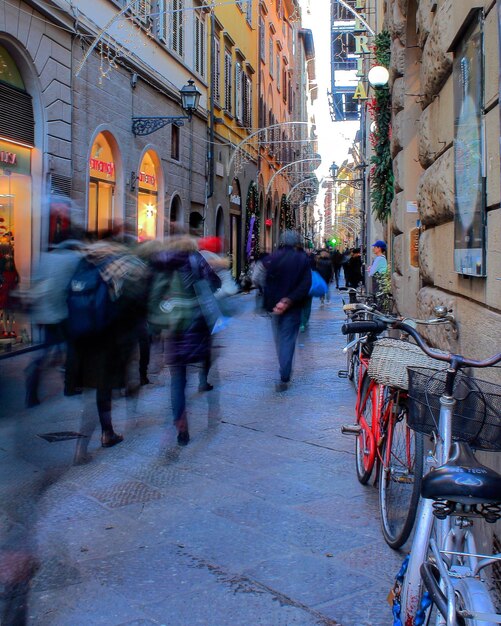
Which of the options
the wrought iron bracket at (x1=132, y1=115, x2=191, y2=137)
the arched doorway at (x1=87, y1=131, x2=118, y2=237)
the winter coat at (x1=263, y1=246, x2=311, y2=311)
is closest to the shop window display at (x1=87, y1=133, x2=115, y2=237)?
the arched doorway at (x1=87, y1=131, x2=118, y2=237)

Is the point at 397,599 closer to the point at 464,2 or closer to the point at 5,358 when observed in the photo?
the point at 464,2

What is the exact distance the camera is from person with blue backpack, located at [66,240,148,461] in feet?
14.3

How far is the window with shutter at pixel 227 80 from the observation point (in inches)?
1063

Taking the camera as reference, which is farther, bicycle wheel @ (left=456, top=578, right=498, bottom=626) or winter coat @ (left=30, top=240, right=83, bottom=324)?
winter coat @ (left=30, top=240, right=83, bottom=324)

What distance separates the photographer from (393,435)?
422 centimetres

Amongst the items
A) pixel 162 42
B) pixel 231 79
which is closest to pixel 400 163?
pixel 162 42

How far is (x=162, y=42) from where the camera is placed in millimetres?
18500

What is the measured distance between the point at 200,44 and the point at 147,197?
23.9ft

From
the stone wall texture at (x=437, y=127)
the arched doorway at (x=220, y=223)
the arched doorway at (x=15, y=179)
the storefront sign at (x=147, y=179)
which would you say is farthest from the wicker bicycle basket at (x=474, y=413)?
the arched doorway at (x=220, y=223)

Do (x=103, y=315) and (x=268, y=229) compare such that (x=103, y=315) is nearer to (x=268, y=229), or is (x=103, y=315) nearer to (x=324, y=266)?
(x=324, y=266)

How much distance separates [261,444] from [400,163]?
4.25m

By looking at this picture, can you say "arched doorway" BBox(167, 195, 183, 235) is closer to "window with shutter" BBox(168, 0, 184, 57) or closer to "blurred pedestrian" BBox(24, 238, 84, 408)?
"window with shutter" BBox(168, 0, 184, 57)

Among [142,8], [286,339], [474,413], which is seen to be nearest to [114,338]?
[474,413]

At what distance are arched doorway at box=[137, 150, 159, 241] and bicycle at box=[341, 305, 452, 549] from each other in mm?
13330
